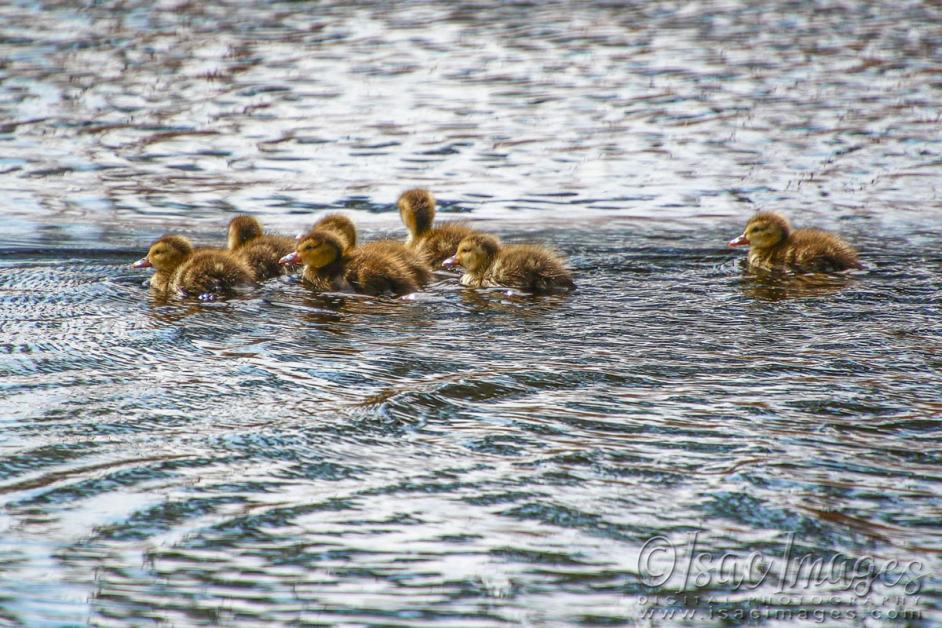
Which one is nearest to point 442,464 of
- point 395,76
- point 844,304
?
point 844,304

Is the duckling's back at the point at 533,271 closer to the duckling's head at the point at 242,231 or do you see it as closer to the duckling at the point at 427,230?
the duckling at the point at 427,230

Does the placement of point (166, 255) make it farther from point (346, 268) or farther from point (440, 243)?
point (440, 243)

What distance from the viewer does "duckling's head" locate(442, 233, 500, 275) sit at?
6.27 meters

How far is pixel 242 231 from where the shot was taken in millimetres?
6688

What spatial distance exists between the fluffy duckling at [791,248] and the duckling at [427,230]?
4.74ft

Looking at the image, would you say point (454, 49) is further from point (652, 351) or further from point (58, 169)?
point (652, 351)

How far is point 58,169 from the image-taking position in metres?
8.71

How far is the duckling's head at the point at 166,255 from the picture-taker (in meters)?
6.23

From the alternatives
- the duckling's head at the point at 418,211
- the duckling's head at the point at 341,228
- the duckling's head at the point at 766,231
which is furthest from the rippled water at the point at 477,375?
the duckling's head at the point at 341,228

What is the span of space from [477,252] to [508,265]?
0.23 m

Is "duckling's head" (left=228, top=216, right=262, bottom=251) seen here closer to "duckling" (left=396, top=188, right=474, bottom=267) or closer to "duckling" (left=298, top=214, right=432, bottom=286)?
"duckling" (left=298, top=214, right=432, bottom=286)

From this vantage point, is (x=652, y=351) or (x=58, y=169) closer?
(x=652, y=351)

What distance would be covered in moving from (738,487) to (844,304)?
7.89 ft

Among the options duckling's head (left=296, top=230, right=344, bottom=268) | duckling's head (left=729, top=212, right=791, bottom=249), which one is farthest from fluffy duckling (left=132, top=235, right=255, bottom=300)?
duckling's head (left=729, top=212, right=791, bottom=249)
